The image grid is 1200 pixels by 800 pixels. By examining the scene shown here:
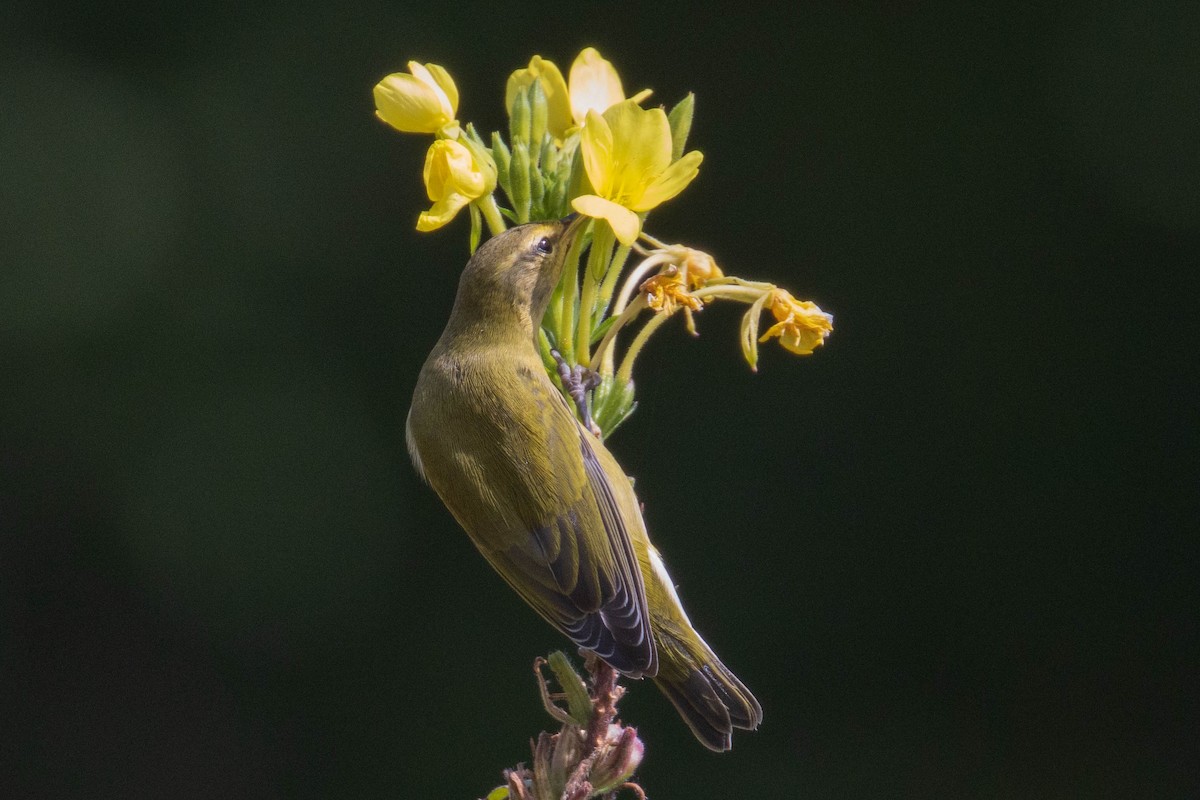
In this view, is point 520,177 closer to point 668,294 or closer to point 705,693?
point 668,294

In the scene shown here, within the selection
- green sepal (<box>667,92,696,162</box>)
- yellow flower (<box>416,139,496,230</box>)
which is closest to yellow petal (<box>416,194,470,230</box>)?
yellow flower (<box>416,139,496,230</box>)

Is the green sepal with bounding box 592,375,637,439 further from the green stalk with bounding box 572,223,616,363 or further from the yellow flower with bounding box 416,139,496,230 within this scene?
the yellow flower with bounding box 416,139,496,230

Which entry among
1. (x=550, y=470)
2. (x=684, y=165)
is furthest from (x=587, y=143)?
(x=550, y=470)

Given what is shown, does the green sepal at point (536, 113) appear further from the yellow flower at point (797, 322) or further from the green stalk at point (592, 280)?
the yellow flower at point (797, 322)

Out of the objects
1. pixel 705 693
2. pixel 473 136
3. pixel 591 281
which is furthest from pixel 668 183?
pixel 705 693

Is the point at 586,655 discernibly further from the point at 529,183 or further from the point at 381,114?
the point at 381,114

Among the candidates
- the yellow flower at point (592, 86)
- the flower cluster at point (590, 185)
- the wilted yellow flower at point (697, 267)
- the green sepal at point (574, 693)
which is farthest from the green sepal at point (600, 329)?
the green sepal at point (574, 693)

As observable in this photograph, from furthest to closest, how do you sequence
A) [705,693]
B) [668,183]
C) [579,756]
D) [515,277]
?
1. [515,277]
2. [705,693]
3. [668,183]
4. [579,756]

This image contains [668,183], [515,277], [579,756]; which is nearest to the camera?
[579,756]
